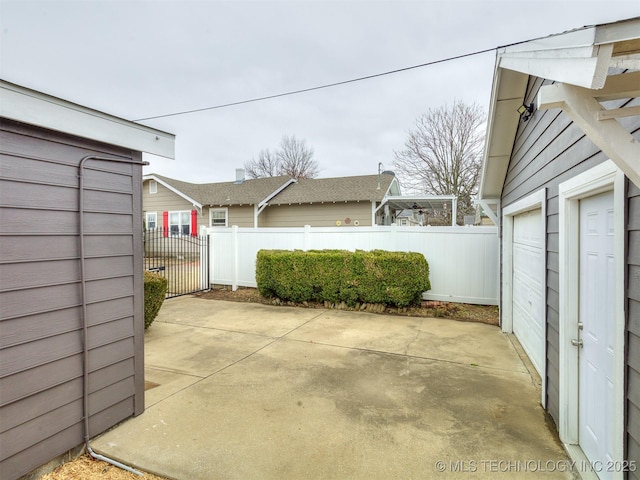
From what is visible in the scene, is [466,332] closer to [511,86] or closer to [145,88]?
[511,86]

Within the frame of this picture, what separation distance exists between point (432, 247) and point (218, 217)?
11.2 m

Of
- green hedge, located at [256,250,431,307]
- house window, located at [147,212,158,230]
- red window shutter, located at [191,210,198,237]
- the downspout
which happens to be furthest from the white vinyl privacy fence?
house window, located at [147,212,158,230]

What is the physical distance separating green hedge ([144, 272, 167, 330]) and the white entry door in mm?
5267

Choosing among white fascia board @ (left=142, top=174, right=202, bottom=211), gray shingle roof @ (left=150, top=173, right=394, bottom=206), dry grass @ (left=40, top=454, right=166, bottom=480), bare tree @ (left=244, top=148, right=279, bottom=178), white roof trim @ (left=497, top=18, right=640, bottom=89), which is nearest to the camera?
white roof trim @ (left=497, top=18, right=640, bottom=89)

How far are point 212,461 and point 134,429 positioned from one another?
0.88 m

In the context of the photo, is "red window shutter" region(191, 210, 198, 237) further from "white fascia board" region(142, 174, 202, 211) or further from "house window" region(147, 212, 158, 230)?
"house window" region(147, 212, 158, 230)

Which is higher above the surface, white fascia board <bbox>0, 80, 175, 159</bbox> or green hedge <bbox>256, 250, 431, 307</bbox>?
white fascia board <bbox>0, 80, 175, 159</bbox>

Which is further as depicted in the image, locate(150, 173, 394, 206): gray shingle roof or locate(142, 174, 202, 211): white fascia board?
locate(142, 174, 202, 211): white fascia board

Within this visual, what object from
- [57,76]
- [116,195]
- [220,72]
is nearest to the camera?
[116,195]

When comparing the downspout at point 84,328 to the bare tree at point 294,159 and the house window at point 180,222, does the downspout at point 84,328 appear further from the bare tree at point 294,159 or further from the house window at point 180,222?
the bare tree at point 294,159

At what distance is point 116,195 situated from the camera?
2.64 meters

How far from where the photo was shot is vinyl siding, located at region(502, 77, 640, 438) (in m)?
2.32

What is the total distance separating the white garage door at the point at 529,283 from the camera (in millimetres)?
3666

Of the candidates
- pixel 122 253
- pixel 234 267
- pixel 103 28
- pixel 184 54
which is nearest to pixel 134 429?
pixel 122 253
